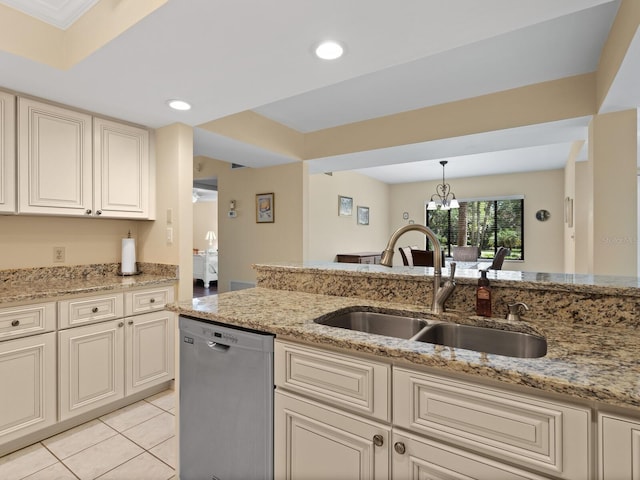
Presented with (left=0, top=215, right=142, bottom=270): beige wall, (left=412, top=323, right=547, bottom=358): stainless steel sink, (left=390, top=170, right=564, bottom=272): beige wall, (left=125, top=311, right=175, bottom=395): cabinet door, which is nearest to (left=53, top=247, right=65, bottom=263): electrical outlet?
(left=0, top=215, right=142, bottom=270): beige wall

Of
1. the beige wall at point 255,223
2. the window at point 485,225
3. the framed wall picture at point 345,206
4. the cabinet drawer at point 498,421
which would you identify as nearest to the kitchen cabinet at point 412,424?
the cabinet drawer at point 498,421

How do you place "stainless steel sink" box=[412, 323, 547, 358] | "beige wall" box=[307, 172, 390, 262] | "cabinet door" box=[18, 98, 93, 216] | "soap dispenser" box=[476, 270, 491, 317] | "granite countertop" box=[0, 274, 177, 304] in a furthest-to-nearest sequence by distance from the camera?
"beige wall" box=[307, 172, 390, 262] → "cabinet door" box=[18, 98, 93, 216] → "granite countertop" box=[0, 274, 177, 304] → "soap dispenser" box=[476, 270, 491, 317] → "stainless steel sink" box=[412, 323, 547, 358]

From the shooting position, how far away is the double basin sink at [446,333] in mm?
1237

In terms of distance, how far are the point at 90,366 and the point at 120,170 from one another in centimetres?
147

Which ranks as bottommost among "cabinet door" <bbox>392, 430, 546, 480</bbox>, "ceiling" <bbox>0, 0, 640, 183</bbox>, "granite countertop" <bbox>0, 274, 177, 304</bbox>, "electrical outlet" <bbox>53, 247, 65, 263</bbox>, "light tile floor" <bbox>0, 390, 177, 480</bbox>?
"light tile floor" <bbox>0, 390, 177, 480</bbox>

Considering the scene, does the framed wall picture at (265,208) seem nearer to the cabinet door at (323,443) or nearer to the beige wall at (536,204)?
the cabinet door at (323,443)

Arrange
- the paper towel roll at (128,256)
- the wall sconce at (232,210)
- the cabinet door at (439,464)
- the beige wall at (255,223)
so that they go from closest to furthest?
the cabinet door at (439,464), the paper towel roll at (128,256), the beige wall at (255,223), the wall sconce at (232,210)

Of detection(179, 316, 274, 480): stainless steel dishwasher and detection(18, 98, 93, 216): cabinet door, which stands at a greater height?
detection(18, 98, 93, 216): cabinet door

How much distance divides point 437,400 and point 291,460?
2.03 ft

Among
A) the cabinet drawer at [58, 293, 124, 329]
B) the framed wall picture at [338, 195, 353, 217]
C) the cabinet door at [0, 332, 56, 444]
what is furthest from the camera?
the framed wall picture at [338, 195, 353, 217]

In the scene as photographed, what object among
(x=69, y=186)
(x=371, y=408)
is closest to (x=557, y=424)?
(x=371, y=408)

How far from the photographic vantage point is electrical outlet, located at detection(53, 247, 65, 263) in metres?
2.59

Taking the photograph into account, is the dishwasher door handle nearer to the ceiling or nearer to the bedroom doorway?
the ceiling

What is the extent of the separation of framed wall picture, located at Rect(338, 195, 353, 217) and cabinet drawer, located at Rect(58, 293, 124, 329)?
4.84 m
